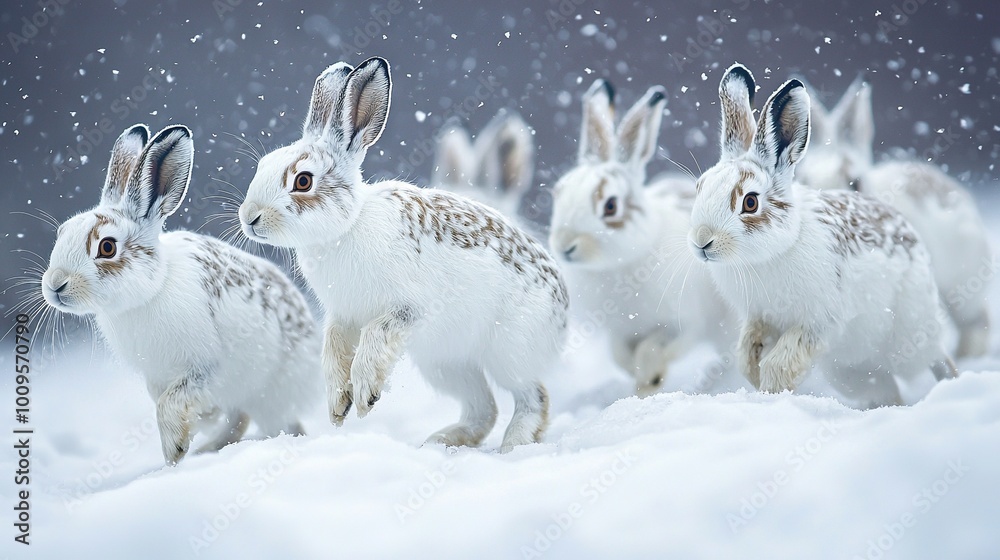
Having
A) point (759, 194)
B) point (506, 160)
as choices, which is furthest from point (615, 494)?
point (506, 160)

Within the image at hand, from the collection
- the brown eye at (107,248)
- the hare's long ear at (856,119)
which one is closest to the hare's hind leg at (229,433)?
the brown eye at (107,248)

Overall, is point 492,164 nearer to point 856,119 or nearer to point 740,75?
point 740,75

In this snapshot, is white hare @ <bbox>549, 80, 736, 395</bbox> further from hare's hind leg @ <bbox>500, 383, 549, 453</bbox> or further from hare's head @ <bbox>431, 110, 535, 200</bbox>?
hare's hind leg @ <bbox>500, 383, 549, 453</bbox>

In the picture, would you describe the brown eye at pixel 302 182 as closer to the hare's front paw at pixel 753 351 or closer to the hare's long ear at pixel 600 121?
the hare's long ear at pixel 600 121

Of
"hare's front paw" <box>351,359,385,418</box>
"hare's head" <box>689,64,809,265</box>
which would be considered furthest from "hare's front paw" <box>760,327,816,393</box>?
"hare's front paw" <box>351,359,385,418</box>

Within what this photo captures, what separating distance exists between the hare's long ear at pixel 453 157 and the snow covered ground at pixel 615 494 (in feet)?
3.03

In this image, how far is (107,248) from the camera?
1758mm

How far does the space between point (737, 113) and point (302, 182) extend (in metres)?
0.92

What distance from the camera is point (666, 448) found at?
62.1 inches

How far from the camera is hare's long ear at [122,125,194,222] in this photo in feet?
5.93

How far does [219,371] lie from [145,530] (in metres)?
0.43

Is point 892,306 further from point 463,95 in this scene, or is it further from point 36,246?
point 36,246

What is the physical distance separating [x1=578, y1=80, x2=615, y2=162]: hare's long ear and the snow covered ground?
0.75 metres

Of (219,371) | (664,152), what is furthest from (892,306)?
(219,371)
